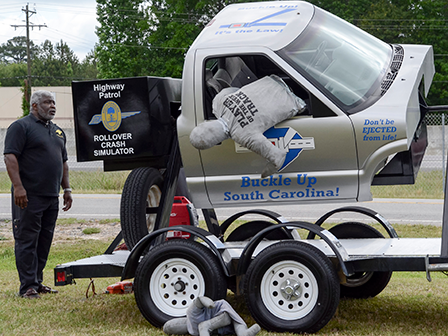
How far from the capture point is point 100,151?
5617 millimetres

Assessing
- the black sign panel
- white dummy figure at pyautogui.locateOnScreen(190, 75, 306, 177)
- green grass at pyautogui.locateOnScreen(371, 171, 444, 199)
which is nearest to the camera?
white dummy figure at pyautogui.locateOnScreen(190, 75, 306, 177)

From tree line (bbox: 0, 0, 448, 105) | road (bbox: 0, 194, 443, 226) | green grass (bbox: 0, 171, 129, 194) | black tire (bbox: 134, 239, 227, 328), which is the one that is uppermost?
tree line (bbox: 0, 0, 448, 105)

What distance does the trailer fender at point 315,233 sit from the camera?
4.75 meters

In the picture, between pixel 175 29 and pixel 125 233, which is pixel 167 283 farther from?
pixel 175 29

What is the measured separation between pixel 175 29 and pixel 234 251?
104ft

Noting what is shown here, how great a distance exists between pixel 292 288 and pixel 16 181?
302cm

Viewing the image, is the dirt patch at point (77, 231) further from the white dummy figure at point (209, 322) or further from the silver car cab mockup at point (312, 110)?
the white dummy figure at point (209, 322)

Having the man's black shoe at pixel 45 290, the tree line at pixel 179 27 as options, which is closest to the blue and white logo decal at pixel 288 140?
the man's black shoe at pixel 45 290

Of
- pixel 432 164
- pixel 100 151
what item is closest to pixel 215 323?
pixel 100 151

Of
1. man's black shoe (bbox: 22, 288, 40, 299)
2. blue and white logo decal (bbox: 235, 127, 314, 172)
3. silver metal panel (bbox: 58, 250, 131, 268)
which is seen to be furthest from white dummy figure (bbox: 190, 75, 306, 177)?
man's black shoe (bbox: 22, 288, 40, 299)

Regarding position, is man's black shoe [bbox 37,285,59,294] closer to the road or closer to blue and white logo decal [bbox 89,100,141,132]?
blue and white logo decal [bbox 89,100,141,132]

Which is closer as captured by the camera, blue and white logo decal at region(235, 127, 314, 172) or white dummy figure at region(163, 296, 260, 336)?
white dummy figure at region(163, 296, 260, 336)

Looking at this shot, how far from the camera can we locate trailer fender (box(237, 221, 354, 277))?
4.75 metres

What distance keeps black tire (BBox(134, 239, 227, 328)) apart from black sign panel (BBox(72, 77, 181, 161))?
3.43 feet
